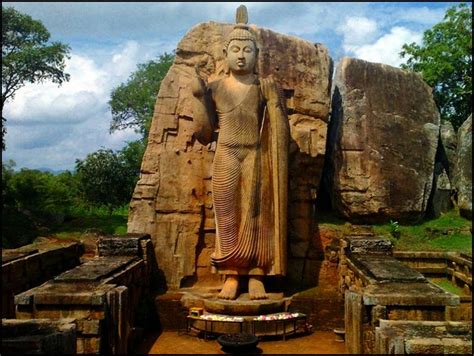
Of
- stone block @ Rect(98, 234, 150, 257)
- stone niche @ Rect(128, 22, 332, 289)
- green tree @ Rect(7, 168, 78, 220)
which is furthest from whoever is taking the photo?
green tree @ Rect(7, 168, 78, 220)

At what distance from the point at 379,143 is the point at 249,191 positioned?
124 inches

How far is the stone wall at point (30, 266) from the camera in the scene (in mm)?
7137

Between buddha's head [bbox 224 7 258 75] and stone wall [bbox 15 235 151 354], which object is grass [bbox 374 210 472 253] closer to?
buddha's head [bbox 224 7 258 75]

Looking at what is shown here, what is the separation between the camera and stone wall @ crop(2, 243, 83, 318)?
714 centimetres

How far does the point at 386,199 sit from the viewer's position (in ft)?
29.0

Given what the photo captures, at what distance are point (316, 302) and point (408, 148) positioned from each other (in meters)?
3.65

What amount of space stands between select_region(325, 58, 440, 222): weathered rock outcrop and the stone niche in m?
0.84

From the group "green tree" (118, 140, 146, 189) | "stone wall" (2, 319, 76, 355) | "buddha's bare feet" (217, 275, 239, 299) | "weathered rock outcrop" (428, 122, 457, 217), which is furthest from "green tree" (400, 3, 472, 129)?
"stone wall" (2, 319, 76, 355)

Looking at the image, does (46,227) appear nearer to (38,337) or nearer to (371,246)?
(371,246)

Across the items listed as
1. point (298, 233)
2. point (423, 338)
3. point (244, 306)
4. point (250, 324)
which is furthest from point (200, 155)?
point (423, 338)

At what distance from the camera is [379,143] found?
891cm

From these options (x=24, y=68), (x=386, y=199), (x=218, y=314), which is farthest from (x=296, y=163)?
(x=24, y=68)

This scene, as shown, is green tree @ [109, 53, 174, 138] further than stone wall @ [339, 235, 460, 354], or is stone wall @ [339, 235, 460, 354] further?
green tree @ [109, 53, 174, 138]

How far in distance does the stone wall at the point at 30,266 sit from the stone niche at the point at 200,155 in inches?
59.1
